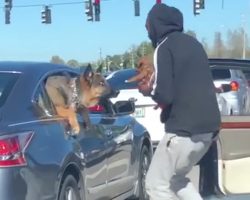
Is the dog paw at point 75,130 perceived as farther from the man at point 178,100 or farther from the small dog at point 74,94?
the man at point 178,100

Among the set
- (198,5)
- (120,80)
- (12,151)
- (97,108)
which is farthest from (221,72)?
(198,5)

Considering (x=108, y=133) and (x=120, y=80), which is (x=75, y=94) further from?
(x=120, y=80)

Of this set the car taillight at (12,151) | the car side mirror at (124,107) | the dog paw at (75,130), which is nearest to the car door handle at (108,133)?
the car side mirror at (124,107)

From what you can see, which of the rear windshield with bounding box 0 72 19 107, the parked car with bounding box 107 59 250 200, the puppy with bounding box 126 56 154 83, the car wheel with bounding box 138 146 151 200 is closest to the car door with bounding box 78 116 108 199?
the puppy with bounding box 126 56 154 83

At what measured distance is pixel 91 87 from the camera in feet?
23.9

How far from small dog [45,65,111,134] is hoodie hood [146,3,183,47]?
3.60 ft

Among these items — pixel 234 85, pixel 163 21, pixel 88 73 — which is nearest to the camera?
pixel 163 21

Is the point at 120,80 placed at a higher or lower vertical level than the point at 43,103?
lower

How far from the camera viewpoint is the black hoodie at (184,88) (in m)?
5.88

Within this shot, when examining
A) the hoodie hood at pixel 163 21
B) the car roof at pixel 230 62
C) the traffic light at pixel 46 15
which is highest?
the hoodie hood at pixel 163 21

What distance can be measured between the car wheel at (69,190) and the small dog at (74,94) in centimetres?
45

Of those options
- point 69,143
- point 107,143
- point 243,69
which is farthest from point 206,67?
point 107,143

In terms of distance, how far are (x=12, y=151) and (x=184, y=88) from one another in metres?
1.35

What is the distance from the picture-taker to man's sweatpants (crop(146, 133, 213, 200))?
5957 millimetres
